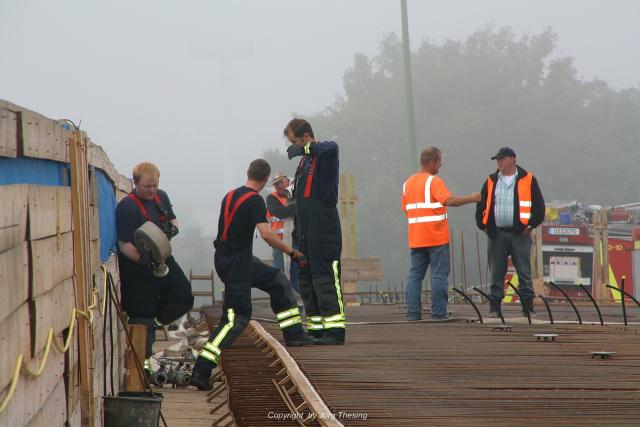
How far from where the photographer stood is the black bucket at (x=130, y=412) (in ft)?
20.6

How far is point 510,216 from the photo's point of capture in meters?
12.4

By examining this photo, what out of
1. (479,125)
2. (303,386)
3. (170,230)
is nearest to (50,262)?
(303,386)

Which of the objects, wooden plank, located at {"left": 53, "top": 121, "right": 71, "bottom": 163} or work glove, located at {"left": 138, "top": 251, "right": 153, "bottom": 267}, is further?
work glove, located at {"left": 138, "top": 251, "right": 153, "bottom": 267}

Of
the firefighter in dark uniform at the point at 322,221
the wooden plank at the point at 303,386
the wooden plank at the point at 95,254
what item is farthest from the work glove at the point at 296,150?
the wooden plank at the point at 95,254

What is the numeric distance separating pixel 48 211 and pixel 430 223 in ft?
24.6

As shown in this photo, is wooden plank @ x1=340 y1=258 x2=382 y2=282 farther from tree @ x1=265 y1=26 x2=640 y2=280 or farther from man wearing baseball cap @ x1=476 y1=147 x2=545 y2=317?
tree @ x1=265 y1=26 x2=640 y2=280

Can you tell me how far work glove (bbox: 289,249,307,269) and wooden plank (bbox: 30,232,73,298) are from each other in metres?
3.61

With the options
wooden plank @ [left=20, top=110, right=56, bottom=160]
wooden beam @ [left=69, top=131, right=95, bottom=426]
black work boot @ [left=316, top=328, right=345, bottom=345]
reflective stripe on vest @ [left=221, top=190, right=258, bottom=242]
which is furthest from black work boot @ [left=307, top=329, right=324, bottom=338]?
wooden plank @ [left=20, top=110, right=56, bottom=160]

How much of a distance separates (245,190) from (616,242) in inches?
1120

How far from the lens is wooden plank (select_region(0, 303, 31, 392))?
349 centimetres

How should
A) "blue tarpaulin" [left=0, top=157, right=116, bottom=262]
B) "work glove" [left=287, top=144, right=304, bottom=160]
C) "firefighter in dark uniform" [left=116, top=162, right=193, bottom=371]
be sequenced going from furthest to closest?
"work glove" [left=287, top=144, right=304, bottom=160] → "firefighter in dark uniform" [left=116, top=162, right=193, bottom=371] → "blue tarpaulin" [left=0, top=157, right=116, bottom=262]

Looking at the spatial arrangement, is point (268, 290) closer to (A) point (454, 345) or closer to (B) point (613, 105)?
(A) point (454, 345)

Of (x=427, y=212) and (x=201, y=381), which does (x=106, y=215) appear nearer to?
(x=201, y=381)

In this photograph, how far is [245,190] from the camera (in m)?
8.81
